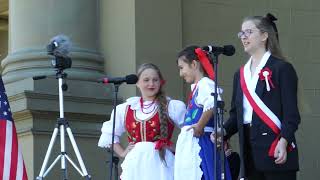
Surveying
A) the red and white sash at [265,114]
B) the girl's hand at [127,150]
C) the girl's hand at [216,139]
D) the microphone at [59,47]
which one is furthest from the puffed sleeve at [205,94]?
the microphone at [59,47]

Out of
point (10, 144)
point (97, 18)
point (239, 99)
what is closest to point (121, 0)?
point (97, 18)

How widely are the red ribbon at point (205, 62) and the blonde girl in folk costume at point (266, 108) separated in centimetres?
49

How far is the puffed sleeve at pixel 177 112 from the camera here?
253 inches

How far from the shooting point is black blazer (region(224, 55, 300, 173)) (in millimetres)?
5195

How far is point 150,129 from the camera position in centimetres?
635

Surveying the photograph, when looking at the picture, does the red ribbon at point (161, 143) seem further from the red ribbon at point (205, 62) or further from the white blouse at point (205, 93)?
the red ribbon at point (205, 62)

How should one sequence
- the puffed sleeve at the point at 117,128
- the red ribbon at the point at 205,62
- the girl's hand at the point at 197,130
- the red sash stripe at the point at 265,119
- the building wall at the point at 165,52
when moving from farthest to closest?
the building wall at the point at 165,52 < the puffed sleeve at the point at 117,128 < the red ribbon at the point at 205,62 < the girl's hand at the point at 197,130 < the red sash stripe at the point at 265,119

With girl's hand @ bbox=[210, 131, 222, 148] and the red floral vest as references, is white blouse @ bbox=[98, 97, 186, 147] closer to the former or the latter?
the red floral vest

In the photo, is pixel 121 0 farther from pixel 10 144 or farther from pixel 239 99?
pixel 239 99

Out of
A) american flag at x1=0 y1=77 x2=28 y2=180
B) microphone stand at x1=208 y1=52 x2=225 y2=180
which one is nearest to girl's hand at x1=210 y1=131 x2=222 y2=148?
microphone stand at x1=208 y1=52 x2=225 y2=180

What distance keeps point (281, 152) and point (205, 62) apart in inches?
49.2

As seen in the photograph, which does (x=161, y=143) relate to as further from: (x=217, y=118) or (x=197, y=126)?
(x=217, y=118)

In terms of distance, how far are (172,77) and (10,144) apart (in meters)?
2.37

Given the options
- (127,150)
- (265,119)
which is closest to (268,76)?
(265,119)
